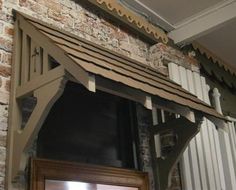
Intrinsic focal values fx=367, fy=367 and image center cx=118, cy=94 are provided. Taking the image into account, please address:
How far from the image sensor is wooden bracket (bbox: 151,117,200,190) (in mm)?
2518

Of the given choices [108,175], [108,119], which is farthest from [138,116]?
[108,175]

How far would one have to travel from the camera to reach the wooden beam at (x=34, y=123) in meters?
1.62

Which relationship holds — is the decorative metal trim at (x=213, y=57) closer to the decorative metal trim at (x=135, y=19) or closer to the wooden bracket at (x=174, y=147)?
the decorative metal trim at (x=135, y=19)

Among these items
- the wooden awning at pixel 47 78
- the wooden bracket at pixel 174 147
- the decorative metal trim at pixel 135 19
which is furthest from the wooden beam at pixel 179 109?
the decorative metal trim at pixel 135 19

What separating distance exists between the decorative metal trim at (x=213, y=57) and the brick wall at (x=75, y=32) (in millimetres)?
250

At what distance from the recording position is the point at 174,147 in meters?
2.57

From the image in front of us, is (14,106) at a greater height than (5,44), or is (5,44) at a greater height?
(5,44)

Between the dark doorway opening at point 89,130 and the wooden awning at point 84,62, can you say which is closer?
the wooden awning at point 84,62

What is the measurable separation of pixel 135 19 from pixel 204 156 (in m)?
1.26

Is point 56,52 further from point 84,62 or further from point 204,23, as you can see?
point 204,23

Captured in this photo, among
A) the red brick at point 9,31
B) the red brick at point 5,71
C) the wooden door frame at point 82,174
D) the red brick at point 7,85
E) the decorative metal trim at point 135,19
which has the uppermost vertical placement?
the decorative metal trim at point 135,19

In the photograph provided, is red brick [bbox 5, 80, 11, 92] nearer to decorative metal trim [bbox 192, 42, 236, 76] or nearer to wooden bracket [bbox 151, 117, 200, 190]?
wooden bracket [bbox 151, 117, 200, 190]

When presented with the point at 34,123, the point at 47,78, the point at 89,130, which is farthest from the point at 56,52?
the point at 89,130

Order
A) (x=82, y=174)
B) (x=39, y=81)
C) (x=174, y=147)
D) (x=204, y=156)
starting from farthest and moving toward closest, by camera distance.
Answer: (x=204, y=156) → (x=174, y=147) → (x=82, y=174) → (x=39, y=81)
